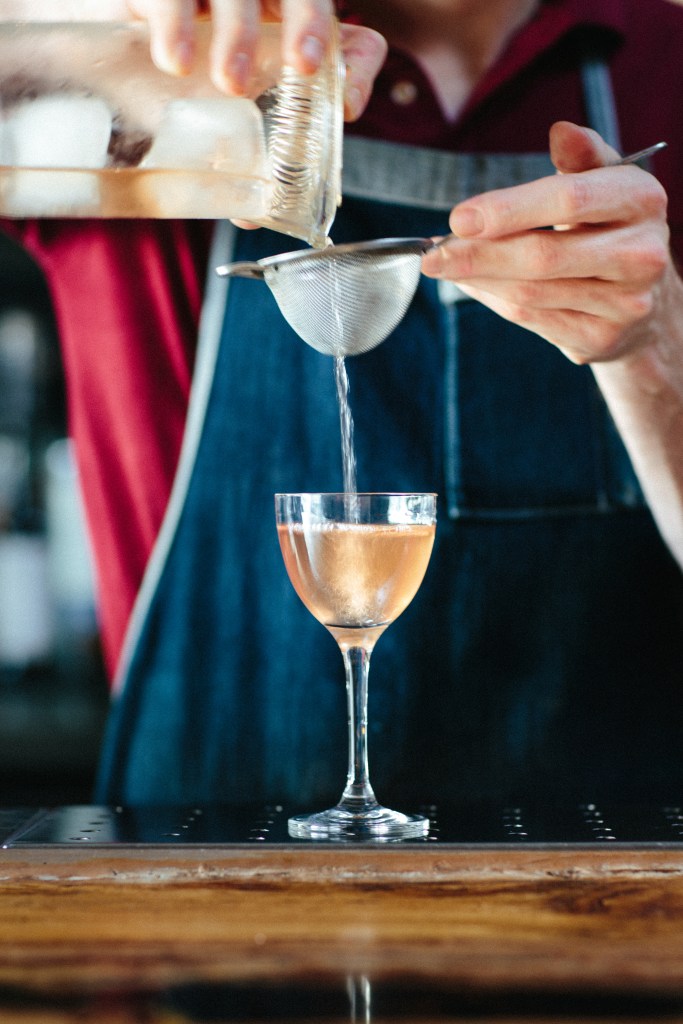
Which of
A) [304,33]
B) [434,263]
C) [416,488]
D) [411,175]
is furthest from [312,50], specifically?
[416,488]

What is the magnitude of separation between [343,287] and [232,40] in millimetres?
358

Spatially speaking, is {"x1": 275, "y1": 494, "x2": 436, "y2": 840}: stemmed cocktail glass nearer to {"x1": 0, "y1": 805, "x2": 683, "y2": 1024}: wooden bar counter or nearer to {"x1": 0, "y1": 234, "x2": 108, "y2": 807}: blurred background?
{"x1": 0, "y1": 805, "x2": 683, "y2": 1024}: wooden bar counter

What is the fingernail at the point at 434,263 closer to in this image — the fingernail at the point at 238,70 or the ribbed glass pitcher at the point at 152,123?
the ribbed glass pitcher at the point at 152,123

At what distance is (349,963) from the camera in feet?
2.50

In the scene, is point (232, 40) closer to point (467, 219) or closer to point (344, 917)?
point (467, 219)

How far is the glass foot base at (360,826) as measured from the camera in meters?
0.95

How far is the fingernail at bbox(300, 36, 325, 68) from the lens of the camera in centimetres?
100

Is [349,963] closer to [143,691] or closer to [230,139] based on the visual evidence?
[230,139]

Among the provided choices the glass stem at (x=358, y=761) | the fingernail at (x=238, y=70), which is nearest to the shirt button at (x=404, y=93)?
the fingernail at (x=238, y=70)

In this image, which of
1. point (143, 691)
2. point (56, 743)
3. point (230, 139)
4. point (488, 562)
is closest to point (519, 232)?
point (230, 139)

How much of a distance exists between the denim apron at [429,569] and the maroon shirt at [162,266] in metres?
0.07

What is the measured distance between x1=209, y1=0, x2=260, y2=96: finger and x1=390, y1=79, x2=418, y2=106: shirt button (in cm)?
68

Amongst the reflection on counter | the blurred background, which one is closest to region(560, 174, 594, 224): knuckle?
the reflection on counter

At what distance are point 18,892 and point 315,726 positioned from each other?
772 mm
